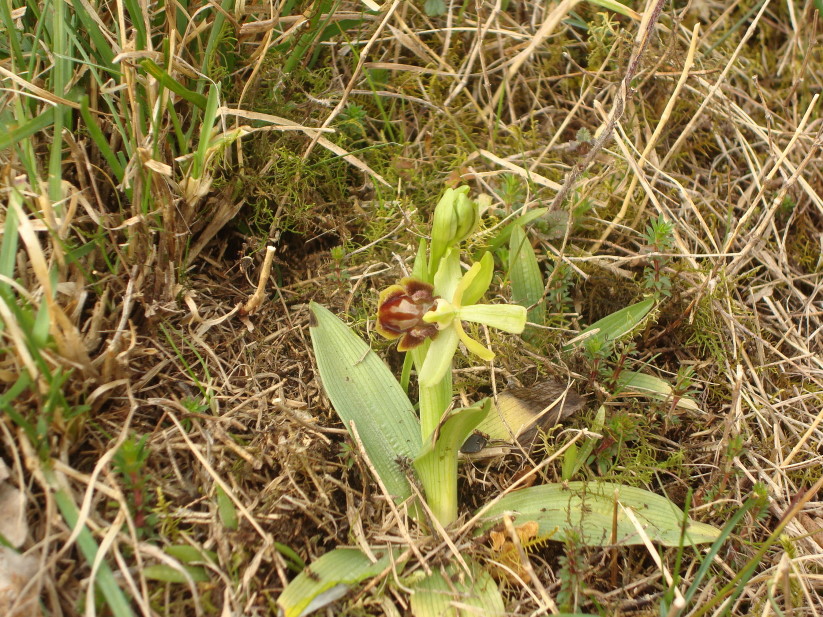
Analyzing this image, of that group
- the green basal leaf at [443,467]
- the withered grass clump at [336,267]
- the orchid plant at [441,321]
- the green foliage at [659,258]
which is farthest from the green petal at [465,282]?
the green foliage at [659,258]

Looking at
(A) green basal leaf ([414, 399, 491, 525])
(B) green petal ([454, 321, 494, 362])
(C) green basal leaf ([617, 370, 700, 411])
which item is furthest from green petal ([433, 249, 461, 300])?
(C) green basal leaf ([617, 370, 700, 411])

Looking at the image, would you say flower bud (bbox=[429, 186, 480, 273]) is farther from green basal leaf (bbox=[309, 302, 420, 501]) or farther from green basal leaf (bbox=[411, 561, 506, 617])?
green basal leaf (bbox=[411, 561, 506, 617])

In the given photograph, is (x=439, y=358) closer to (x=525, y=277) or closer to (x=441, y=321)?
(x=441, y=321)

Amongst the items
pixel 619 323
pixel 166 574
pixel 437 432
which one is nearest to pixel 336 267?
pixel 437 432

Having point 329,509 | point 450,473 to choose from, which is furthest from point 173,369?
point 450,473

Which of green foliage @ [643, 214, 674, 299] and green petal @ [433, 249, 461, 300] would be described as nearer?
green petal @ [433, 249, 461, 300]

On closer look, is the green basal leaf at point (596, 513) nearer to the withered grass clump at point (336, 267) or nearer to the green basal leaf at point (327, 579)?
the withered grass clump at point (336, 267)
